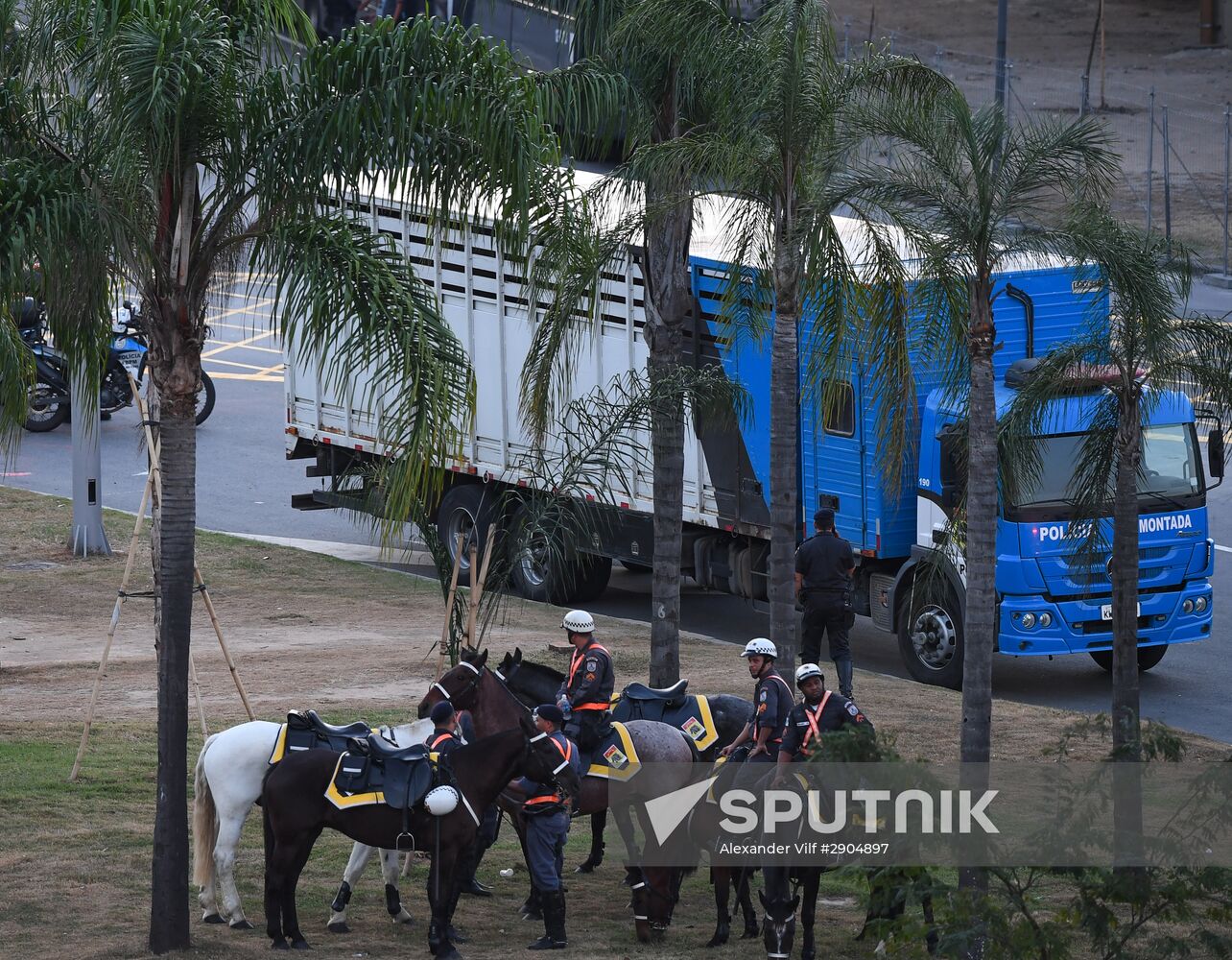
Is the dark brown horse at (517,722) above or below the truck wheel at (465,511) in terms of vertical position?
below

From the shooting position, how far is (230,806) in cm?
1027

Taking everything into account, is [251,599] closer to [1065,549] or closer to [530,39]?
[1065,549]

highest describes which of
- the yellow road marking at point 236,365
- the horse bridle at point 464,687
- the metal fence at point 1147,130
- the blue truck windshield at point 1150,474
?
the metal fence at point 1147,130

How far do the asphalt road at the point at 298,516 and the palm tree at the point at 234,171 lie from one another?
4.50ft

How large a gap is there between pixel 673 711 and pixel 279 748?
104 inches

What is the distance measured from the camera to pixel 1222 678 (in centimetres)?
1711

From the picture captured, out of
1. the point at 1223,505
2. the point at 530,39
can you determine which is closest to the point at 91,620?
the point at 1223,505

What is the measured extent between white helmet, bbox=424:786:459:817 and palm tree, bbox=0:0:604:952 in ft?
4.65

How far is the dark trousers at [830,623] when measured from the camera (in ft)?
52.3

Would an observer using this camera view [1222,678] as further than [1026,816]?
Yes

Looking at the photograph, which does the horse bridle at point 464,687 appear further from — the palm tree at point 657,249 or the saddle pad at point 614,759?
the palm tree at point 657,249

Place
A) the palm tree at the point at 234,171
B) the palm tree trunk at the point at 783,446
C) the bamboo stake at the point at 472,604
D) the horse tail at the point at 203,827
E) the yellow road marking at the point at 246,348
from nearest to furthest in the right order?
the palm tree at the point at 234,171 → the horse tail at the point at 203,827 → the bamboo stake at the point at 472,604 → the palm tree trunk at the point at 783,446 → the yellow road marking at the point at 246,348

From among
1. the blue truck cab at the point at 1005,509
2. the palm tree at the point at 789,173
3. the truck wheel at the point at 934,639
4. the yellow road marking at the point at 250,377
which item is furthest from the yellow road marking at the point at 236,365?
the palm tree at the point at 789,173

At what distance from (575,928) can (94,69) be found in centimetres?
568
